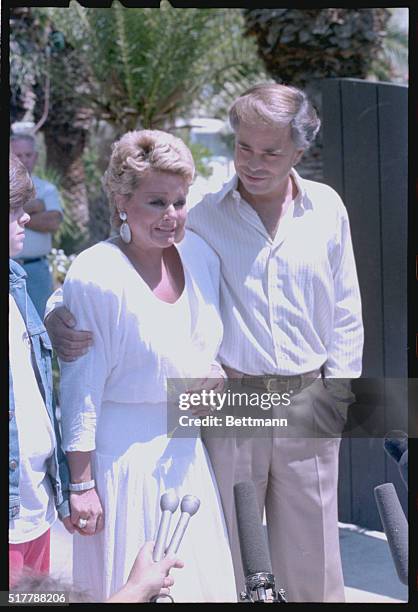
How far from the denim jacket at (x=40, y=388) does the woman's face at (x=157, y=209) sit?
12.8 inches

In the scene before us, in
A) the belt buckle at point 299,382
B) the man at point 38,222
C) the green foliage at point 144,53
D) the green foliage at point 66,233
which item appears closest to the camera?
the belt buckle at point 299,382

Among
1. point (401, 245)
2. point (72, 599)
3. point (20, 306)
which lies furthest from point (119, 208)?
point (401, 245)

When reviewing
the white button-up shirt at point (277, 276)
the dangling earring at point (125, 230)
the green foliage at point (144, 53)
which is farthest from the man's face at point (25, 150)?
the dangling earring at point (125, 230)

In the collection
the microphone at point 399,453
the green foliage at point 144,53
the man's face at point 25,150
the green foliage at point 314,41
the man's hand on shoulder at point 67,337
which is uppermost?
the green foliage at point 144,53

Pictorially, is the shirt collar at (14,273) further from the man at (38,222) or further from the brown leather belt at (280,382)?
the man at (38,222)

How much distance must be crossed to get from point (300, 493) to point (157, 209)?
0.99 m

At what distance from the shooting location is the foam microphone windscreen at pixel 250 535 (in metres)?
1.99

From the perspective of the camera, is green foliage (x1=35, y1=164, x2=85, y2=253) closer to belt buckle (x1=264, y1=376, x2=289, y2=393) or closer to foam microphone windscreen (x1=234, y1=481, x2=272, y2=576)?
belt buckle (x1=264, y1=376, x2=289, y2=393)

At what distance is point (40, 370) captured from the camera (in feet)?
8.50

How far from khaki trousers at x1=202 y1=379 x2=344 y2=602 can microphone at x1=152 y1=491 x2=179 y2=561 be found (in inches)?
14.3

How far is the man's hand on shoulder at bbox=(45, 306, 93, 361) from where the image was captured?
2.70 metres

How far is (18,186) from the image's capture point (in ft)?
8.27

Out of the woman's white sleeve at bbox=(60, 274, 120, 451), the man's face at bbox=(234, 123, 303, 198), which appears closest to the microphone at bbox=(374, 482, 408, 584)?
the woman's white sleeve at bbox=(60, 274, 120, 451)

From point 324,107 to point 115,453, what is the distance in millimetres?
2116
